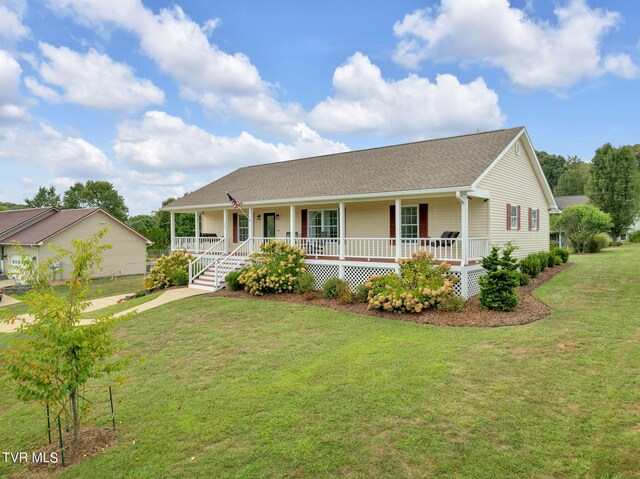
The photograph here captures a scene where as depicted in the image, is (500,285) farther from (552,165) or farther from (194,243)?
(552,165)

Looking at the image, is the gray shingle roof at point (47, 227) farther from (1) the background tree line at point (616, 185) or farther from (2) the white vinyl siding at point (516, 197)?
(1) the background tree line at point (616, 185)

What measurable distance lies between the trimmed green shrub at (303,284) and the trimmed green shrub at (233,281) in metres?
2.58

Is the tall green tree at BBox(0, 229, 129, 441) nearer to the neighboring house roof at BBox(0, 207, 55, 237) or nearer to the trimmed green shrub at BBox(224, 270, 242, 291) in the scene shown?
the trimmed green shrub at BBox(224, 270, 242, 291)

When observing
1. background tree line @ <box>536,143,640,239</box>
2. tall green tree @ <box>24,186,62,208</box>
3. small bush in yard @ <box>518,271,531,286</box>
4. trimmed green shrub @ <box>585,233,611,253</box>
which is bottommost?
small bush in yard @ <box>518,271,531,286</box>

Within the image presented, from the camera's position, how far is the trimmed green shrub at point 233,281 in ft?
49.8

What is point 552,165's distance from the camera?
7256 centimetres

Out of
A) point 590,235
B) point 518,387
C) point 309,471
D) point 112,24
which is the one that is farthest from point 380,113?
point 309,471

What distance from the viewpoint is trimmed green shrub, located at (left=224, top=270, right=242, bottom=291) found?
15.2 metres

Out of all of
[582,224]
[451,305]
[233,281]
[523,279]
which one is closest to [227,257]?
[233,281]

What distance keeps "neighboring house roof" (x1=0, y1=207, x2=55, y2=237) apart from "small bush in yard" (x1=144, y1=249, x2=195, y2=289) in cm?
2008

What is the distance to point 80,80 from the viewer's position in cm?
1666

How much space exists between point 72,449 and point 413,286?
886cm

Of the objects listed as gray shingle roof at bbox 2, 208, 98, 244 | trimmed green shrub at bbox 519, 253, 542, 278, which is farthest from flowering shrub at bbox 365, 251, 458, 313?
gray shingle roof at bbox 2, 208, 98, 244

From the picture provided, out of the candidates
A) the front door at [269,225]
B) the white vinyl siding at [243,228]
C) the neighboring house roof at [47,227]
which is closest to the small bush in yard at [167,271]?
Result: the white vinyl siding at [243,228]
